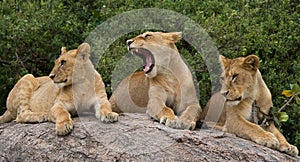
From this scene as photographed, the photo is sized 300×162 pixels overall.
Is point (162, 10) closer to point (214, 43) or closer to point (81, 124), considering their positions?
point (214, 43)

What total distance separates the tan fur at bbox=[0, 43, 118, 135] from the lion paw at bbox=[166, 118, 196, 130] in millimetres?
511

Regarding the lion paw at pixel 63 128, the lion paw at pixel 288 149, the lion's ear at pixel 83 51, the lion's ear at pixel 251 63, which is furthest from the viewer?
the lion's ear at pixel 83 51

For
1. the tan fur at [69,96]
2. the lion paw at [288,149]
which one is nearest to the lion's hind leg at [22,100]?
the tan fur at [69,96]

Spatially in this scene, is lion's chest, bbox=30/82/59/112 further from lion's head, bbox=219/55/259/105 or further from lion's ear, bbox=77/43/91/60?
lion's head, bbox=219/55/259/105

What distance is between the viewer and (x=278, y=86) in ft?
25.7

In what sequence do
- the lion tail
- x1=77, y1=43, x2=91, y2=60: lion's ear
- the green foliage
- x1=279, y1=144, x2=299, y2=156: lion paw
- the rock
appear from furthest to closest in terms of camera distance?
the green foliage < the lion tail < x1=77, y1=43, x2=91, y2=60: lion's ear < x1=279, y1=144, x2=299, y2=156: lion paw < the rock

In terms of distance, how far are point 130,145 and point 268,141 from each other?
4.24 ft

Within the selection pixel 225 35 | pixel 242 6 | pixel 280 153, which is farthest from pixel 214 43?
pixel 280 153

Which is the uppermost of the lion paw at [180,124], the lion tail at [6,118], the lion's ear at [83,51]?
the lion's ear at [83,51]

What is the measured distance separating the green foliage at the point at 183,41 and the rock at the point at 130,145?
2007 millimetres

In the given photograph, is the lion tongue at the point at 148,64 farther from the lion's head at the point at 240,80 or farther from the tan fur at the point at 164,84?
the lion's head at the point at 240,80

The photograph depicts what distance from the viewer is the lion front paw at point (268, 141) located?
5531 mm

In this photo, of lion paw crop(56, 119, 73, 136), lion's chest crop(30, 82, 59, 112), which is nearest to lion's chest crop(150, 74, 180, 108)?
lion's chest crop(30, 82, 59, 112)

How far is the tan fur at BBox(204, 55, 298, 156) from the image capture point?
18.4 feet
